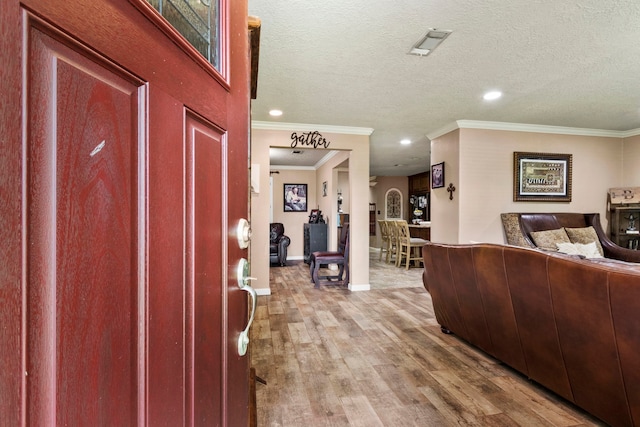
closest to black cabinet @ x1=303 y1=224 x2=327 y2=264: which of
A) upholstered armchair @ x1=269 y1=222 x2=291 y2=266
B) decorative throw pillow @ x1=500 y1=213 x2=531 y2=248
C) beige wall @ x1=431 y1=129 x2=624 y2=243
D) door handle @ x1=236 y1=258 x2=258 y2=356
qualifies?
upholstered armchair @ x1=269 y1=222 x2=291 y2=266

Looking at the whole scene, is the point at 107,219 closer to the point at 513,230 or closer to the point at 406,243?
the point at 513,230

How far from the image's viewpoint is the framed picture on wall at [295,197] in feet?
26.0

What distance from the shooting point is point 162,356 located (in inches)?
18.3

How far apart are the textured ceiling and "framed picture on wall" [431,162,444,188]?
0.68 metres

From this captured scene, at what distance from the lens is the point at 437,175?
493 centimetres

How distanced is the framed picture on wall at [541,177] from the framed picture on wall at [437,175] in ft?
3.17

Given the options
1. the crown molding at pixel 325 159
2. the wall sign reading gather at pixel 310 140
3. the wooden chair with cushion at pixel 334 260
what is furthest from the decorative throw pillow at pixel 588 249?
the crown molding at pixel 325 159

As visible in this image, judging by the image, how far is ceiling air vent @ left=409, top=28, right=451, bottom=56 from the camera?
2.25m

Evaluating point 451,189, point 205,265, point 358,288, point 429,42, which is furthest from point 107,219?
point 451,189

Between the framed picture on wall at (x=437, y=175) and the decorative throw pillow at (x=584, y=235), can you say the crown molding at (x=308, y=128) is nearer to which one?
the framed picture on wall at (x=437, y=175)

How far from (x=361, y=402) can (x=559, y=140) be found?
4874mm

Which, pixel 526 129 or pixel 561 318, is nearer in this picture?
pixel 561 318

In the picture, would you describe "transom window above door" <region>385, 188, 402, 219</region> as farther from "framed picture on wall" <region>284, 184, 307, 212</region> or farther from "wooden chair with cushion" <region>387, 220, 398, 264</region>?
"framed picture on wall" <region>284, 184, 307, 212</region>

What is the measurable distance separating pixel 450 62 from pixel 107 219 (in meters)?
2.95
